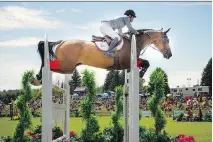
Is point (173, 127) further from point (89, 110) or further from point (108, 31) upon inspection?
point (108, 31)

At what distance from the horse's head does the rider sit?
26cm

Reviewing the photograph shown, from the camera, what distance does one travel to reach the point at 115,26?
Result: 16.0 feet

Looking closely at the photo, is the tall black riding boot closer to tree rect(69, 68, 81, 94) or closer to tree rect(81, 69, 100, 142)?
tree rect(81, 69, 100, 142)

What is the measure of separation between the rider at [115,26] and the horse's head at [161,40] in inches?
10.1

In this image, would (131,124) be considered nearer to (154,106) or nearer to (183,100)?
(154,106)

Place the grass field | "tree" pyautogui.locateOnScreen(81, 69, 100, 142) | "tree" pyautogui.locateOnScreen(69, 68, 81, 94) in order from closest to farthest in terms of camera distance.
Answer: "tree" pyautogui.locateOnScreen(81, 69, 100, 142) → the grass field → "tree" pyautogui.locateOnScreen(69, 68, 81, 94)

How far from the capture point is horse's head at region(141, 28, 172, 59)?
500 cm

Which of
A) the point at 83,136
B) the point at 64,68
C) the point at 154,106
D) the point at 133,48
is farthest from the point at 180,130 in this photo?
the point at 133,48

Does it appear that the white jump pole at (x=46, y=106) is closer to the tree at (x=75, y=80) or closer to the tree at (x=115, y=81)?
the tree at (x=75, y=80)

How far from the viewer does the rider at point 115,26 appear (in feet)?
15.7

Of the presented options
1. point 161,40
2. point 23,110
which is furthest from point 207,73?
point 23,110

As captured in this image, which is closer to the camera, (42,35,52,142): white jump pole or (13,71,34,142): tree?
(42,35,52,142): white jump pole

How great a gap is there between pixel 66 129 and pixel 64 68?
0.96 metres

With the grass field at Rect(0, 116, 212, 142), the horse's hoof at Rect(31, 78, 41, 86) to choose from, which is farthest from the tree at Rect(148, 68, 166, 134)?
the horse's hoof at Rect(31, 78, 41, 86)
